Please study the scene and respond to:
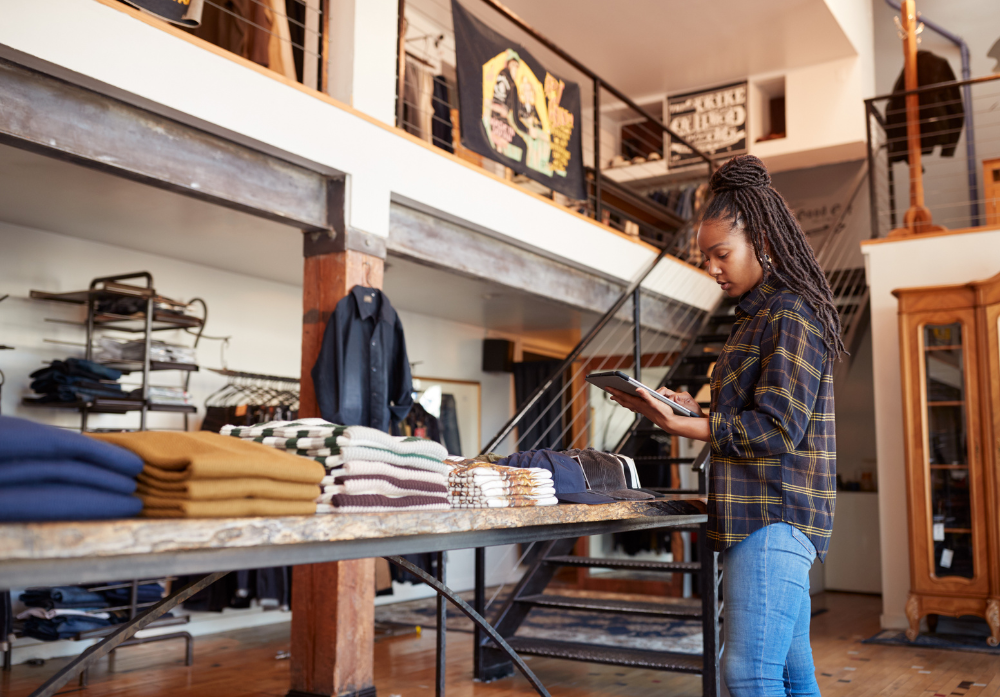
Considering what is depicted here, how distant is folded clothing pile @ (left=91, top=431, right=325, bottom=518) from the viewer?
0.98 metres

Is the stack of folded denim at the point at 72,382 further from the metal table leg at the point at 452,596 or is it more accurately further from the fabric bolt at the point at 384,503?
the fabric bolt at the point at 384,503

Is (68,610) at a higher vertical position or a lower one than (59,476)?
lower

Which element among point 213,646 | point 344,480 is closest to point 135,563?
point 344,480

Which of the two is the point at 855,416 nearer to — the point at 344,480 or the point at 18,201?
the point at 18,201

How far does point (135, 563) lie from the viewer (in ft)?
2.96

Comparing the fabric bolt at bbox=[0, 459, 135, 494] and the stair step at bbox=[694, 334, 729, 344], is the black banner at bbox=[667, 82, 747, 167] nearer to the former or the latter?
the stair step at bbox=[694, 334, 729, 344]

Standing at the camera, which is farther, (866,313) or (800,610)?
(866,313)

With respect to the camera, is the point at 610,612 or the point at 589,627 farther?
the point at 589,627

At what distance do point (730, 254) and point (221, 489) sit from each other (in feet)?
3.49

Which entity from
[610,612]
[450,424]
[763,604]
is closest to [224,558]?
[763,604]

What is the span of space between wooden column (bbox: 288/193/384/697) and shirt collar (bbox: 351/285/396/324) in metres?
0.06

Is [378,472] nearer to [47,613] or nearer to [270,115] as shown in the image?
[270,115]

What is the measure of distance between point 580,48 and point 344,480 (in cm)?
735

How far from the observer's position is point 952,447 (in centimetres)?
492
